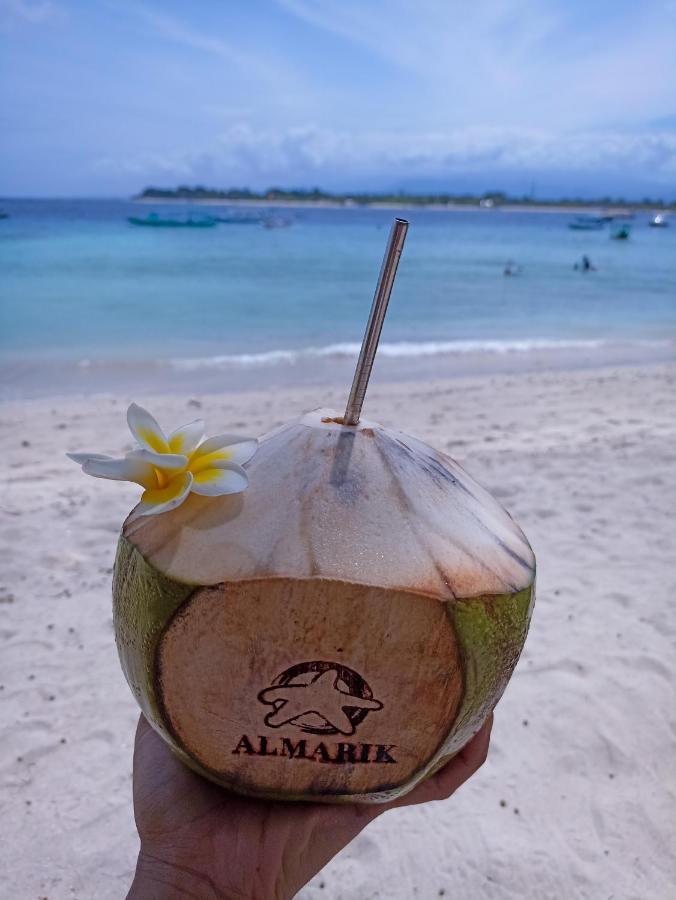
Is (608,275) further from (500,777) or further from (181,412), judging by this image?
(500,777)

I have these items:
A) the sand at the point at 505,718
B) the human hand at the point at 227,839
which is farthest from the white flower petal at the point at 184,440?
the sand at the point at 505,718

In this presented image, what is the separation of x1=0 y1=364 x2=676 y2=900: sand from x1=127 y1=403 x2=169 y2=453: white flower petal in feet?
5.05

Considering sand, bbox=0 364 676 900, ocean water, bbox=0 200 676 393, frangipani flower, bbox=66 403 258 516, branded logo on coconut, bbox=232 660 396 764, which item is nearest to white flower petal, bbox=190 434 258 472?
frangipani flower, bbox=66 403 258 516

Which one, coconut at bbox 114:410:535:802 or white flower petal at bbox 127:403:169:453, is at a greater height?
white flower petal at bbox 127:403:169:453

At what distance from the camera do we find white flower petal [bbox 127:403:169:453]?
1079 mm

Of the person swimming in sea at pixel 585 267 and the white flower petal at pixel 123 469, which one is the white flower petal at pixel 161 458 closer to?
the white flower petal at pixel 123 469

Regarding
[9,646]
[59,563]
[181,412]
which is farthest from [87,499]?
[181,412]

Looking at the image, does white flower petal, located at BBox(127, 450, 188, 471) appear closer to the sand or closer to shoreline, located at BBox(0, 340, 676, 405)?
the sand

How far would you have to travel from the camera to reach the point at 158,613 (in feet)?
3.30

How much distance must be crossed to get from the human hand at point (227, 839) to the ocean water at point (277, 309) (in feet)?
22.2

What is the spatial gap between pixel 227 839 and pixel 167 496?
0.58 meters

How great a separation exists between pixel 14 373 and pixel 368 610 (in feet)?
29.8

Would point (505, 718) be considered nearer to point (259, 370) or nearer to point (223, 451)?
point (223, 451)

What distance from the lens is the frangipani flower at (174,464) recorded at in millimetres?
1009
